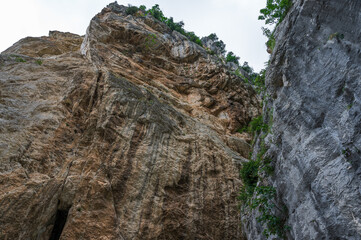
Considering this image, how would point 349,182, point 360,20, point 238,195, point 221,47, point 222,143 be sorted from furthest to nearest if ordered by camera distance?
1. point 221,47
2. point 222,143
3. point 238,195
4. point 360,20
5. point 349,182

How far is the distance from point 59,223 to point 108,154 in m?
2.79

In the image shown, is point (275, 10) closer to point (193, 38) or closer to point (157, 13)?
point (193, 38)

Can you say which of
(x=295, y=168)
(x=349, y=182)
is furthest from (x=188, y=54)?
(x=349, y=182)

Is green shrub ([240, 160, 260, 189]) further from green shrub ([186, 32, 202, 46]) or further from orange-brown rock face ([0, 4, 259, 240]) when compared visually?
green shrub ([186, 32, 202, 46])

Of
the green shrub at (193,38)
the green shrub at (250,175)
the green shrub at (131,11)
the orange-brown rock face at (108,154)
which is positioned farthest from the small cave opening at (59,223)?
the green shrub at (193,38)

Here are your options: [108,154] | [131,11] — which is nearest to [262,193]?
[108,154]

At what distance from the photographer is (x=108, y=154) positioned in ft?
35.8

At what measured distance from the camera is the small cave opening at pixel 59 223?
30.3 ft

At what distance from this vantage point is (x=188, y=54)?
20812 millimetres

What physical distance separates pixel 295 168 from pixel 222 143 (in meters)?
6.03

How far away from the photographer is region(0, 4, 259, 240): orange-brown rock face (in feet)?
29.8

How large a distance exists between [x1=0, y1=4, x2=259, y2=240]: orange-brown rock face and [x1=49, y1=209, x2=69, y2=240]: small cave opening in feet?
0.10

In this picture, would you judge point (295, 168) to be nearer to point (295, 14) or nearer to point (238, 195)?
point (238, 195)

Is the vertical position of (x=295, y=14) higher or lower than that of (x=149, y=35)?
lower
